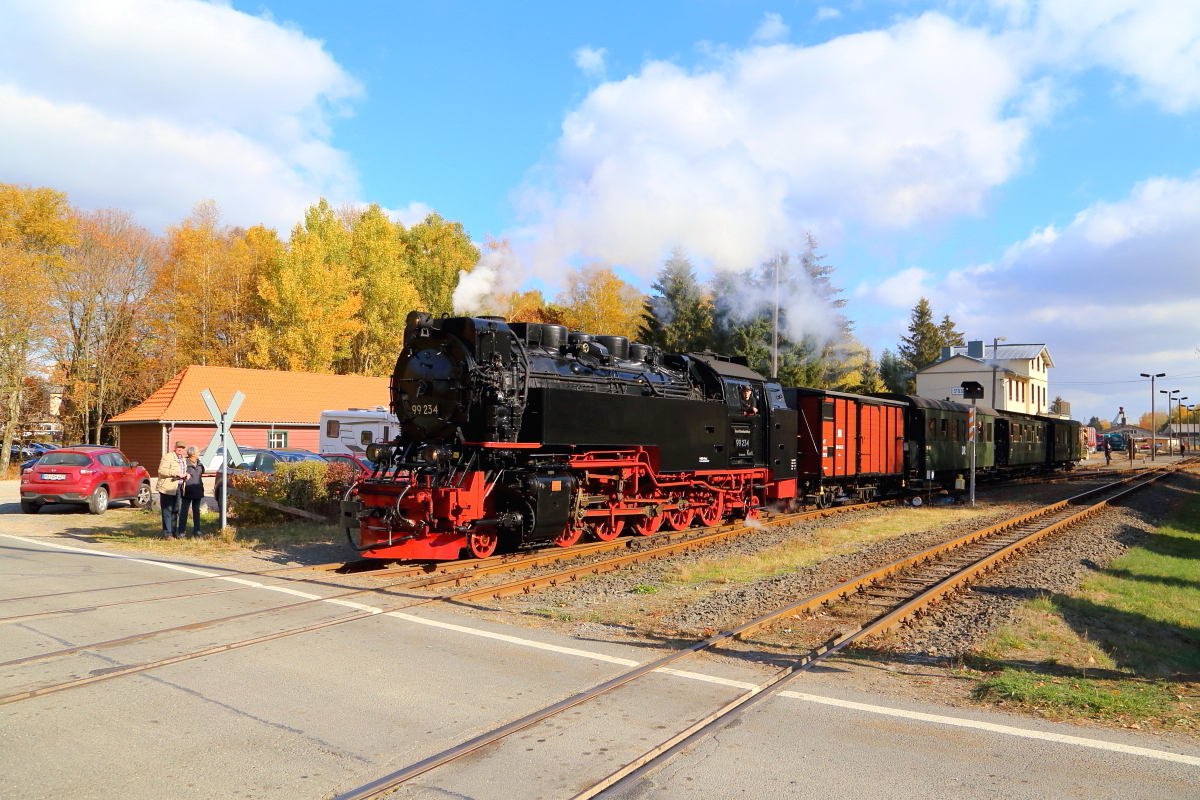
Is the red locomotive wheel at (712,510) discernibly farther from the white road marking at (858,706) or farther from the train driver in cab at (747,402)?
the white road marking at (858,706)

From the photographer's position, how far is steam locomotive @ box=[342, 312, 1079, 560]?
1027 centimetres

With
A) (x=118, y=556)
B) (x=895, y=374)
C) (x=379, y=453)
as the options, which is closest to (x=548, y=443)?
(x=379, y=453)

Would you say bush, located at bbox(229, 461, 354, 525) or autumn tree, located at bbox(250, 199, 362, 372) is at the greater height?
autumn tree, located at bbox(250, 199, 362, 372)

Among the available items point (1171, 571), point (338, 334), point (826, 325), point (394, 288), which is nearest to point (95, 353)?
point (338, 334)

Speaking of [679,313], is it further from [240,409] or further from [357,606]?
[357,606]

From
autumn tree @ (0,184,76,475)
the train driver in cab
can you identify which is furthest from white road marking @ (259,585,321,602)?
autumn tree @ (0,184,76,475)

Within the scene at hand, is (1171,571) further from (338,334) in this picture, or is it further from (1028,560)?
(338,334)

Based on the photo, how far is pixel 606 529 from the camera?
1285 cm

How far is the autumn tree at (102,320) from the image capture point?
3591 centimetres

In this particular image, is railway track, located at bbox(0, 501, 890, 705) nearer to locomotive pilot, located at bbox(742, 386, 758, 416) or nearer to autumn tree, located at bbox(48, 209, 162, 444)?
locomotive pilot, located at bbox(742, 386, 758, 416)

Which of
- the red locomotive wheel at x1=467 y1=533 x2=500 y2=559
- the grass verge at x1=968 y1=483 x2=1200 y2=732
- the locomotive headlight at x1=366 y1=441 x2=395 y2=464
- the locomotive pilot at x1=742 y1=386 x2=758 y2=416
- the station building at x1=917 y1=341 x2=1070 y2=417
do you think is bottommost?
the grass verge at x1=968 y1=483 x2=1200 y2=732

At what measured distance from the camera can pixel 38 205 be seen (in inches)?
1368

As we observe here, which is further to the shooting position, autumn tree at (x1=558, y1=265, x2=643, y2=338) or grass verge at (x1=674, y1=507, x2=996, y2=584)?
autumn tree at (x1=558, y1=265, x2=643, y2=338)

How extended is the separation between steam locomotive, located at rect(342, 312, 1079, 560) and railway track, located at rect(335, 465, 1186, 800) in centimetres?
399
